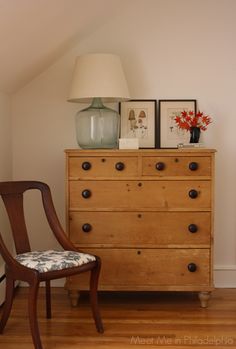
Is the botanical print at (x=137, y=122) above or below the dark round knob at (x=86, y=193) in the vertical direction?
above

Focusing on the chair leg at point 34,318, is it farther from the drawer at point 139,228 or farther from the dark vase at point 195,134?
the dark vase at point 195,134

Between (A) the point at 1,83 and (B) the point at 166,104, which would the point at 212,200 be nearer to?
(B) the point at 166,104

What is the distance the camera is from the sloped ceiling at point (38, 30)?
251 cm

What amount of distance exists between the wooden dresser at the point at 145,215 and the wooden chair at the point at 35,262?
0.86 feet

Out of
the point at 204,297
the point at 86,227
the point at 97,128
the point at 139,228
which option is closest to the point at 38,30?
the point at 97,128

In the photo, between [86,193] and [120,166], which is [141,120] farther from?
[86,193]

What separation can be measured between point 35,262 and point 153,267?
2.93 ft

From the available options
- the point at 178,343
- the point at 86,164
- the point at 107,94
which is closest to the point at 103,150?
the point at 86,164

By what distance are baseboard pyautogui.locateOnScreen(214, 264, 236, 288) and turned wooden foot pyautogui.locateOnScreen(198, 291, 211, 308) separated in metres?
0.50

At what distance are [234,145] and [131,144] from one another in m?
0.88

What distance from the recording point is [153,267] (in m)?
3.27

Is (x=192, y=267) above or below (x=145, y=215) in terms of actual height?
below

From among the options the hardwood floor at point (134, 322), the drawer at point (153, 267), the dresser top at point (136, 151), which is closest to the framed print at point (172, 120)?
the dresser top at point (136, 151)

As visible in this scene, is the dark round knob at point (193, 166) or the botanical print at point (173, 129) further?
the botanical print at point (173, 129)
